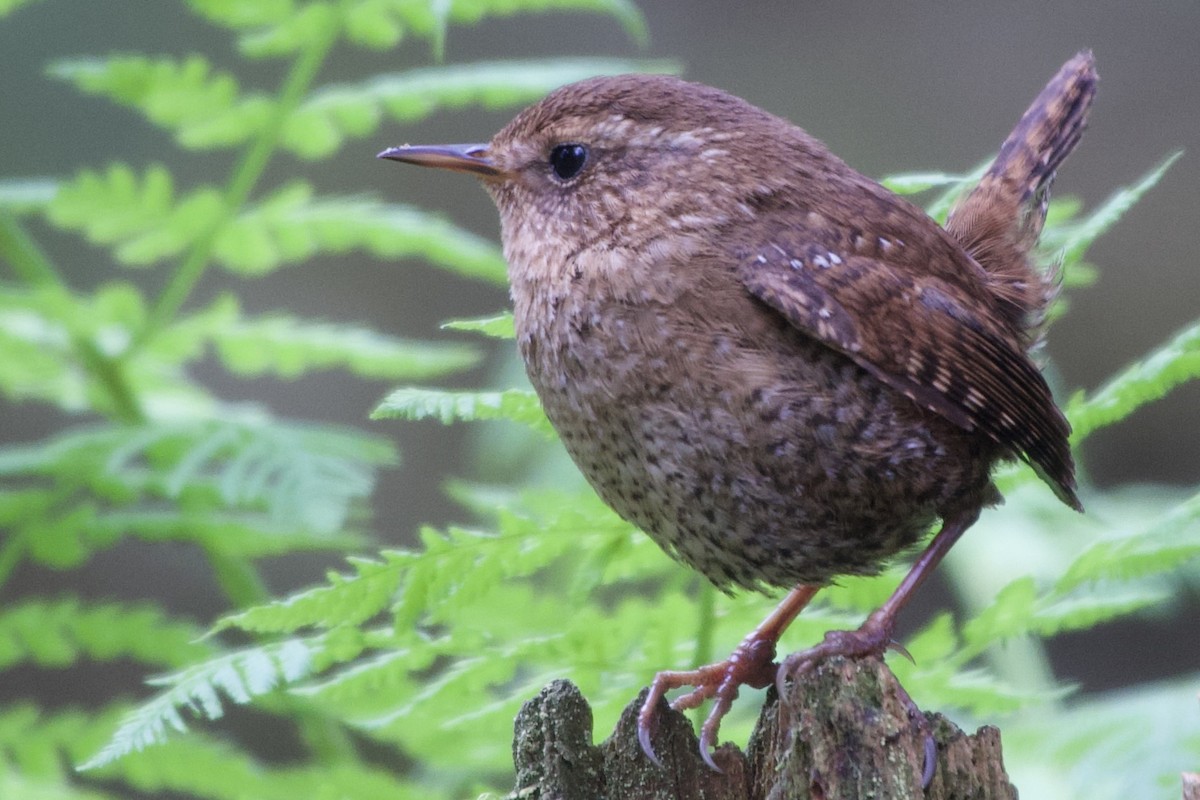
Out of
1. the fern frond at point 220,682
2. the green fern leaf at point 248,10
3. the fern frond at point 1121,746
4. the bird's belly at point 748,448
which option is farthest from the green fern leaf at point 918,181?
the green fern leaf at point 248,10

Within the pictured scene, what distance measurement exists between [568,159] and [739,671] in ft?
3.07

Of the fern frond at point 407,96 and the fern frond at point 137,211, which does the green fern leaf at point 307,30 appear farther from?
the fern frond at point 137,211

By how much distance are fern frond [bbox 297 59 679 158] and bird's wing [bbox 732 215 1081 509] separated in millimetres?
860

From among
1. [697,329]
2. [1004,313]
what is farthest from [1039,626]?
[697,329]

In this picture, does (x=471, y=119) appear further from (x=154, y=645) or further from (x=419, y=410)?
(x=419, y=410)

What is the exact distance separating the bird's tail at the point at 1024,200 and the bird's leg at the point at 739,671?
66cm

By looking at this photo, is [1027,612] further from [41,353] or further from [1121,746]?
[41,353]

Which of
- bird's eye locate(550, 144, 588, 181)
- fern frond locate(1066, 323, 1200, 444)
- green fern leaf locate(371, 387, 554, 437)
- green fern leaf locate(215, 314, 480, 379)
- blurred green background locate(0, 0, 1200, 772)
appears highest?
blurred green background locate(0, 0, 1200, 772)

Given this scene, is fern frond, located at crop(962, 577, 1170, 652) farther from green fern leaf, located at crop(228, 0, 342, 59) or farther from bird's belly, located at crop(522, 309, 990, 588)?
green fern leaf, located at crop(228, 0, 342, 59)

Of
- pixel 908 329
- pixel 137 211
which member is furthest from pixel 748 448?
pixel 137 211

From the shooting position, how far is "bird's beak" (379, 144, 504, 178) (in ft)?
7.79

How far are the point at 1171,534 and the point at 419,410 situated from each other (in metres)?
1.27

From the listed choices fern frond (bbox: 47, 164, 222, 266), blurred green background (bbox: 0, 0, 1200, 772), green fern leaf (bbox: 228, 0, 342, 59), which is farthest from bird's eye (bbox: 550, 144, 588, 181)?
blurred green background (bbox: 0, 0, 1200, 772)

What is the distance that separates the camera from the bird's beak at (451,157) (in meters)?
2.38
